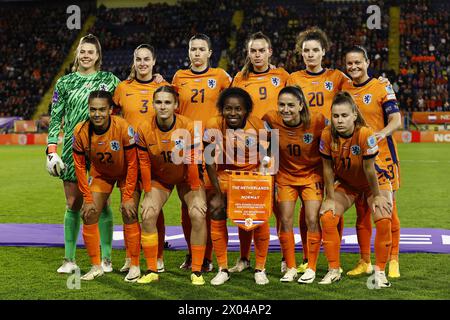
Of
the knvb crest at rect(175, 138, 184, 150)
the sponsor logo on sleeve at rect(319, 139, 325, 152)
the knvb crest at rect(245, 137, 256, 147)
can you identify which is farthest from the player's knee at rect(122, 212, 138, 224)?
the sponsor logo on sleeve at rect(319, 139, 325, 152)

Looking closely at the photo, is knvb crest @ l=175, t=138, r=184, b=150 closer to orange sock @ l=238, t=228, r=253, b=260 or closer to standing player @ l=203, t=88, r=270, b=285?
standing player @ l=203, t=88, r=270, b=285

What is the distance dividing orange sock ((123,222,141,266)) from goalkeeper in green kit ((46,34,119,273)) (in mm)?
429

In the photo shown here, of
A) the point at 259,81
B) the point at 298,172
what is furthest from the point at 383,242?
the point at 259,81

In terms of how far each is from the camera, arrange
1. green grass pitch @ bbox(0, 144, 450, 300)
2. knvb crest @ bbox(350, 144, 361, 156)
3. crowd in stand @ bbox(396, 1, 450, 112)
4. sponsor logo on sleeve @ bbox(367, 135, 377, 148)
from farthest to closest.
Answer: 1. crowd in stand @ bbox(396, 1, 450, 112)
2. knvb crest @ bbox(350, 144, 361, 156)
3. sponsor logo on sleeve @ bbox(367, 135, 377, 148)
4. green grass pitch @ bbox(0, 144, 450, 300)

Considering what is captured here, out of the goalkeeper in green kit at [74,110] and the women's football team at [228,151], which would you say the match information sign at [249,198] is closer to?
the women's football team at [228,151]

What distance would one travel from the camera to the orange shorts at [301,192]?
5.16 metres

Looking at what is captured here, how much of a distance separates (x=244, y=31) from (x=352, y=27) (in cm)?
491

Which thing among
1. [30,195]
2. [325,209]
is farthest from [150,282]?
[30,195]

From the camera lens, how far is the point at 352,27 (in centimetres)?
2997

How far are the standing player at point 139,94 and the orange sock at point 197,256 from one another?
1.63ft

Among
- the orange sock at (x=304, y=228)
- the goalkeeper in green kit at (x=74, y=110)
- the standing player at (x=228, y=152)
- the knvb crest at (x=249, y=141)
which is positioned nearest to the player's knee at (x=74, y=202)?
the goalkeeper in green kit at (x=74, y=110)

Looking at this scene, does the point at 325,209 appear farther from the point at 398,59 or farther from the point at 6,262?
the point at 398,59

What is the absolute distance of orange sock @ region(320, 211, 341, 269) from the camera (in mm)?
5008

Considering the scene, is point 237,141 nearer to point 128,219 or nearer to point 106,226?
point 128,219
